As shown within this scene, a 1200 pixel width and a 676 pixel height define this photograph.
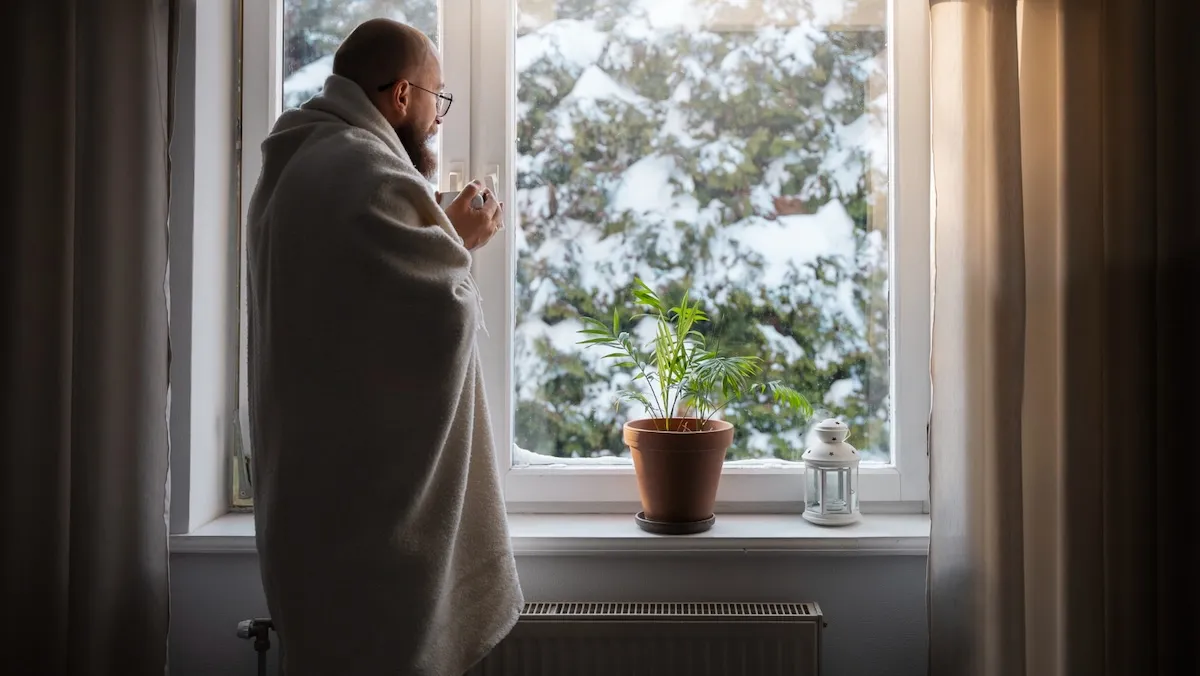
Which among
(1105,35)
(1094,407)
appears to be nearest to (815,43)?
(1105,35)

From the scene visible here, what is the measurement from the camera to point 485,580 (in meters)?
1.36

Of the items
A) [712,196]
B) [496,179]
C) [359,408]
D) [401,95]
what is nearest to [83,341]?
[359,408]

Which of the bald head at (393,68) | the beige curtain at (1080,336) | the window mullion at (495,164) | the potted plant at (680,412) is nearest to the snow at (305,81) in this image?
the window mullion at (495,164)

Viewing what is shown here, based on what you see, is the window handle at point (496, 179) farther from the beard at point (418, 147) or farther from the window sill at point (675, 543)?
the window sill at point (675, 543)

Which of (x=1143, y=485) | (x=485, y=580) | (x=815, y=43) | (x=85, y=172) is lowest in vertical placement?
(x=485, y=580)

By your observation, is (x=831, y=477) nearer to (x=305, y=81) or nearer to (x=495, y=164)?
(x=495, y=164)

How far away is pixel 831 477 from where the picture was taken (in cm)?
174

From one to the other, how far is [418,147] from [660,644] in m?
0.94

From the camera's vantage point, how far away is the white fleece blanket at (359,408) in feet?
Result: 4.00

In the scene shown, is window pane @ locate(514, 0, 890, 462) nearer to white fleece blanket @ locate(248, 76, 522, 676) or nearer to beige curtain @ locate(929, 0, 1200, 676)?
beige curtain @ locate(929, 0, 1200, 676)

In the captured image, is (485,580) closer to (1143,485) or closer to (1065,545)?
(1065,545)

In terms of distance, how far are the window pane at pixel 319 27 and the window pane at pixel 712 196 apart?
0.69 ft

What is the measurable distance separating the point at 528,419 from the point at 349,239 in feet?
2.31

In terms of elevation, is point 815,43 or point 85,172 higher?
point 815,43
